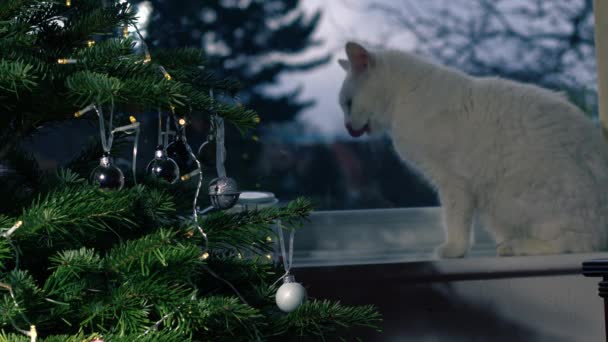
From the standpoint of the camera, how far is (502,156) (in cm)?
147

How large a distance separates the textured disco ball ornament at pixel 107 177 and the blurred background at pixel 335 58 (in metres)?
1.13

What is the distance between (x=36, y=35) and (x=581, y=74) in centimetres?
156

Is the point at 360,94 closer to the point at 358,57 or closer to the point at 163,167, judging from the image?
the point at 358,57

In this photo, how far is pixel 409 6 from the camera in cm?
192

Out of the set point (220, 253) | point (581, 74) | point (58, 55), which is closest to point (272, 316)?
point (220, 253)

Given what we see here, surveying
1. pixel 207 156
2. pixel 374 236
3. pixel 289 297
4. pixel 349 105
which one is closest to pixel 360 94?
pixel 349 105

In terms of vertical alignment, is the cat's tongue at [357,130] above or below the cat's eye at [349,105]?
below

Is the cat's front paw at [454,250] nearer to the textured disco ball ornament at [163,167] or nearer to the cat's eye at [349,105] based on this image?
the cat's eye at [349,105]

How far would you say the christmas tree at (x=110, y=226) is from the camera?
2.14ft

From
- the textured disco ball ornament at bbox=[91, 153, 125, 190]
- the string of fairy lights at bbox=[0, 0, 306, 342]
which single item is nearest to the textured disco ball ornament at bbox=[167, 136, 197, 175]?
the string of fairy lights at bbox=[0, 0, 306, 342]

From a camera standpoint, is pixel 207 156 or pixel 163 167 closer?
pixel 163 167

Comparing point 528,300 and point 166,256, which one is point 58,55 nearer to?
point 166,256

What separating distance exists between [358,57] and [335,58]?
36cm

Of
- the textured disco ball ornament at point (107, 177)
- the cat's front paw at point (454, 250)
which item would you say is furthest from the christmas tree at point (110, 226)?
the cat's front paw at point (454, 250)
